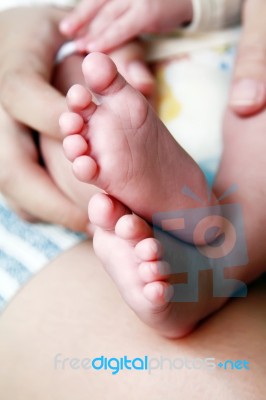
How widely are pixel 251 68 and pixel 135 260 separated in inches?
13.9

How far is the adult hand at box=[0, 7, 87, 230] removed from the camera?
67cm

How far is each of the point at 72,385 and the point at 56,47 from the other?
0.53m

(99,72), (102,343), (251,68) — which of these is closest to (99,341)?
(102,343)

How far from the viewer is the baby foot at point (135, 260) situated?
465 mm

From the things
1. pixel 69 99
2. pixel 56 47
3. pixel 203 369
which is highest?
pixel 69 99

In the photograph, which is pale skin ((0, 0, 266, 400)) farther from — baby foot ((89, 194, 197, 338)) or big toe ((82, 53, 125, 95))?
big toe ((82, 53, 125, 95))

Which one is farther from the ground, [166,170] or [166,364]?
[166,170]

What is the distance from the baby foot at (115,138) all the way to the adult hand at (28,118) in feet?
0.57

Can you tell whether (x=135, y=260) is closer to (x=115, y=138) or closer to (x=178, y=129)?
(x=115, y=138)

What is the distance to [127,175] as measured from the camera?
48 centimetres

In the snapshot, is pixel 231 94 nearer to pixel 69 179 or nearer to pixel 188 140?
pixel 188 140

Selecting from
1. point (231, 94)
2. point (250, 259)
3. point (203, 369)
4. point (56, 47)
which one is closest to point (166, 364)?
point (203, 369)

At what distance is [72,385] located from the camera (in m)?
0.54

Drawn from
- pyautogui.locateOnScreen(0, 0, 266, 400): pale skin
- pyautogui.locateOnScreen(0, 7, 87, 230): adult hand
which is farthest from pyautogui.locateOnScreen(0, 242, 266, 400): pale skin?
pyautogui.locateOnScreen(0, 7, 87, 230): adult hand
